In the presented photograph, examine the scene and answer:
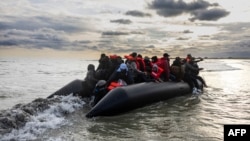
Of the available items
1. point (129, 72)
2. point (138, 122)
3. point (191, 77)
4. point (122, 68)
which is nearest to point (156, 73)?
point (129, 72)

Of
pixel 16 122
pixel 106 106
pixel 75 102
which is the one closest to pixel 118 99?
pixel 106 106

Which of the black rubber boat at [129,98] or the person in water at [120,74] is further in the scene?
the person in water at [120,74]

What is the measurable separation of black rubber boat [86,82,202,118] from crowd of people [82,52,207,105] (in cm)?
50

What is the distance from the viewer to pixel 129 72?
1172 centimetres

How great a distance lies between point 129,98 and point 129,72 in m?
1.67

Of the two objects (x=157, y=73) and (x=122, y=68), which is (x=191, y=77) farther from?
(x=122, y=68)

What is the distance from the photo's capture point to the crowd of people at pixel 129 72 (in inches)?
448

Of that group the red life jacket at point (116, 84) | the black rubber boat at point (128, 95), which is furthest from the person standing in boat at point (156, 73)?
the red life jacket at point (116, 84)

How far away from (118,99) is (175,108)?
257cm

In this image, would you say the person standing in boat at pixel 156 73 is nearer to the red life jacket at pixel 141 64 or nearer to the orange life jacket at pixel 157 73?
the orange life jacket at pixel 157 73

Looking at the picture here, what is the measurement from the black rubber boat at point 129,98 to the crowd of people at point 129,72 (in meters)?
0.50

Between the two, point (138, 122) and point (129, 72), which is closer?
point (138, 122)

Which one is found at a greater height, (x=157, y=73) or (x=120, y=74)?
(x=120, y=74)

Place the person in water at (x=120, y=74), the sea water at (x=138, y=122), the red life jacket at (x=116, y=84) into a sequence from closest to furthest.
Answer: the sea water at (x=138, y=122) → the red life jacket at (x=116, y=84) → the person in water at (x=120, y=74)
